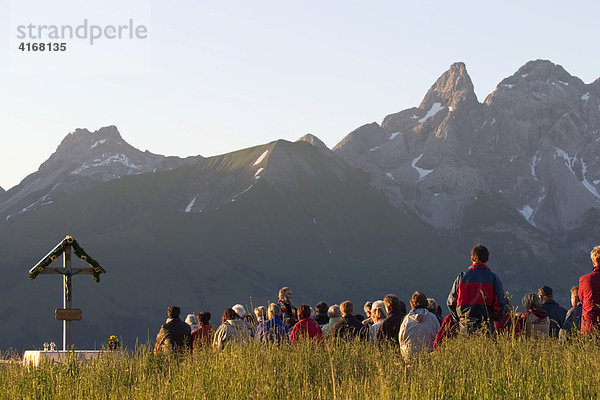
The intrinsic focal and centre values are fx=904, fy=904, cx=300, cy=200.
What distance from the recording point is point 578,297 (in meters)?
13.1

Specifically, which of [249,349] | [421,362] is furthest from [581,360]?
[249,349]

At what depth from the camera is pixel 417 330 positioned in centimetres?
1234

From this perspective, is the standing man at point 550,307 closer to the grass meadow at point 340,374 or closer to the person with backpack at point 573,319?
the person with backpack at point 573,319

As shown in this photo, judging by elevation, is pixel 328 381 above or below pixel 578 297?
below

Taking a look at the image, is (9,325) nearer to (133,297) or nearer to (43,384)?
(133,297)

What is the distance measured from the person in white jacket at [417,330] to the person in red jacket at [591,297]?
6.58 ft

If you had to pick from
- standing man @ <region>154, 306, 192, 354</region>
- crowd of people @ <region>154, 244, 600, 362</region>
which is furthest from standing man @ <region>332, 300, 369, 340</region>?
standing man @ <region>154, 306, 192, 354</region>

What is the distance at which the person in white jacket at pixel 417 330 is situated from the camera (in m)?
12.2

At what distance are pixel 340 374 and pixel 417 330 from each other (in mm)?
1529

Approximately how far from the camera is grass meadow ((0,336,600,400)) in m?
9.70

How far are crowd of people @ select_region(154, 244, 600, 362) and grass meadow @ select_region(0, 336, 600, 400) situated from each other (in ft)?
1.30

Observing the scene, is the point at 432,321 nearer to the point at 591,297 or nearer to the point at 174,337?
the point at 591,297

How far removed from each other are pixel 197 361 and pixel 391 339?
2.92 m

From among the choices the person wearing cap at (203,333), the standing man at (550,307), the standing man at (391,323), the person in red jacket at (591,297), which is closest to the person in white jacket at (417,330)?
the standing man at (391,323)
